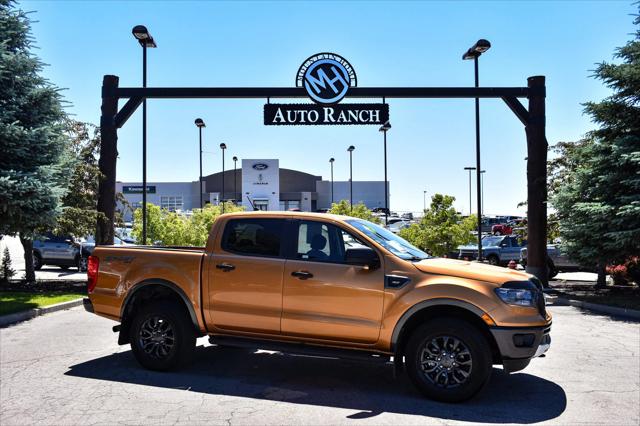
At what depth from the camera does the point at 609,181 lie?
13352mm

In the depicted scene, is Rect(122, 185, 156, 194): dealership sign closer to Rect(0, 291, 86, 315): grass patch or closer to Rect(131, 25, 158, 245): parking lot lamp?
Rect(131, 25, 158, 245): parking lot lamp

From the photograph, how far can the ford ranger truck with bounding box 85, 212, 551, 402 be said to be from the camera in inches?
217

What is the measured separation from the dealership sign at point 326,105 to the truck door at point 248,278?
925 centimetres

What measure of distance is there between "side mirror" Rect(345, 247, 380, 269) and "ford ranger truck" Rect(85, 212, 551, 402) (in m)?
0.01

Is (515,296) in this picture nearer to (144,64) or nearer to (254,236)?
(254,236)

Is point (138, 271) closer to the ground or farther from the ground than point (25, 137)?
closer to the ground

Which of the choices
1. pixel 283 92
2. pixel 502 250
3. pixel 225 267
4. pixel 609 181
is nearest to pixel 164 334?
pixel 225 267

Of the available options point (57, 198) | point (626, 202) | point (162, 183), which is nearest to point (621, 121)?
point (626, 202)

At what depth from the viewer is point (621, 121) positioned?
13898 mm

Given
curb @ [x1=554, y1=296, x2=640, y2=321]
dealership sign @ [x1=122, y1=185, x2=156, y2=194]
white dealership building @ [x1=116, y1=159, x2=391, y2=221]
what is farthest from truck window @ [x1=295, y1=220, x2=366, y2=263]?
dealership sign @ [x1=122, y1=185, x2=156, y2=194]

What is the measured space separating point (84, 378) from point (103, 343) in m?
2.01

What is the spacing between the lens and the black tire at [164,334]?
21.6 feet

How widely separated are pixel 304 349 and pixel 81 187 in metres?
12.5

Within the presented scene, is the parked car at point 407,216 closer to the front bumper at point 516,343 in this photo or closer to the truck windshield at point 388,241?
the truck windshield at point 388,241
